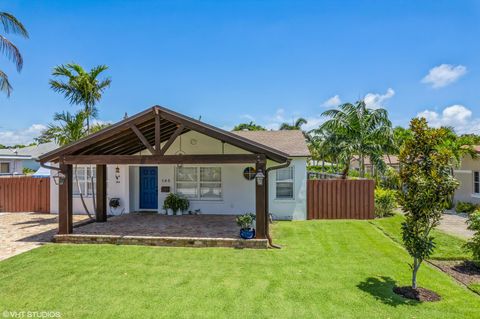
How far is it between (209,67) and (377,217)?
481 inches

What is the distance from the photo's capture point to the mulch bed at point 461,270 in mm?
6543

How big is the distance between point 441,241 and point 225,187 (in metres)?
8.37

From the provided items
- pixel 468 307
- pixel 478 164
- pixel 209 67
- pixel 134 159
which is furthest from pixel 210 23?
pixel 478 164

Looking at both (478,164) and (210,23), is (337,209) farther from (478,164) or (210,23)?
(210,23)

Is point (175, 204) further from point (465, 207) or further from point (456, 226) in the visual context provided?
point (465, 207)

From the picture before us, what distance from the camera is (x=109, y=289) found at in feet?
19.0

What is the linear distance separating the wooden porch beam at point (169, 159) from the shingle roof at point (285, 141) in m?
4.58

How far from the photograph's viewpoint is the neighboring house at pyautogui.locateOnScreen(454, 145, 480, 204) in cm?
1552

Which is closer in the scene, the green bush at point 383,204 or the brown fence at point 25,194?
the green bush at point 383,204

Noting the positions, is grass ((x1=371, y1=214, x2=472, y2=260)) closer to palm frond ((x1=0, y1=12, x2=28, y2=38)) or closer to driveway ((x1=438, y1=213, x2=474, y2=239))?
driveway ((x1=438, y1=213, x2=474, y2=239))

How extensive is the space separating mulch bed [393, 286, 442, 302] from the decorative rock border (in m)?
3.70

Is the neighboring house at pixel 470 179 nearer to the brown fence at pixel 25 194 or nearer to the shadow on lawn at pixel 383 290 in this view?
the shadow on lawn at pixel 383 290

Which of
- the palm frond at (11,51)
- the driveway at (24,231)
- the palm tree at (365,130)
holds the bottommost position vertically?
the driveway at (24,231)

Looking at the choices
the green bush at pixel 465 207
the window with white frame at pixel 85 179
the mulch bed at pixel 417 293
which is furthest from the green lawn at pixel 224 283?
the green bush at pixel 465 207
